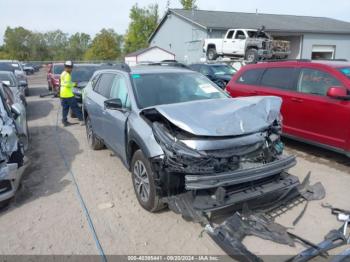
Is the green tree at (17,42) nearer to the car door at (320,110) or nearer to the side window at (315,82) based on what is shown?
the side window at (315,82)

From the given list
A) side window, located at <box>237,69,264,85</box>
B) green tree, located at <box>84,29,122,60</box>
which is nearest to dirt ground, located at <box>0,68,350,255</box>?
side window, located at <box>237,69,264,85</box>

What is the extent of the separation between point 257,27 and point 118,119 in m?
26.1

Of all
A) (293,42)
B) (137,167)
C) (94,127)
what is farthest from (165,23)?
(137,167)

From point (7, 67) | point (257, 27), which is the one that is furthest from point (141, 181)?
point (257, 27)

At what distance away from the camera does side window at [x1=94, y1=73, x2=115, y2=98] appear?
18.1 ft

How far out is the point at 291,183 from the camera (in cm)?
390

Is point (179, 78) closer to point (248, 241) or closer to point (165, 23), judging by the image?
point (248, 241)

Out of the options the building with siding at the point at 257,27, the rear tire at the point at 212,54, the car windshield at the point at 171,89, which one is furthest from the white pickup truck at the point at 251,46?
the car windshield at the point at 171,89

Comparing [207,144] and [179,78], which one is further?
[179,78]

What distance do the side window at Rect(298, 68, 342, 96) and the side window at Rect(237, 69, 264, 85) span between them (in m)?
1.21

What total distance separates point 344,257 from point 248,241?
3.07 ft

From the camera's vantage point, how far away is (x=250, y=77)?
756cm

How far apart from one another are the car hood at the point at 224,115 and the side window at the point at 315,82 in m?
2.00

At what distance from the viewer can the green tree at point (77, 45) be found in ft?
273
